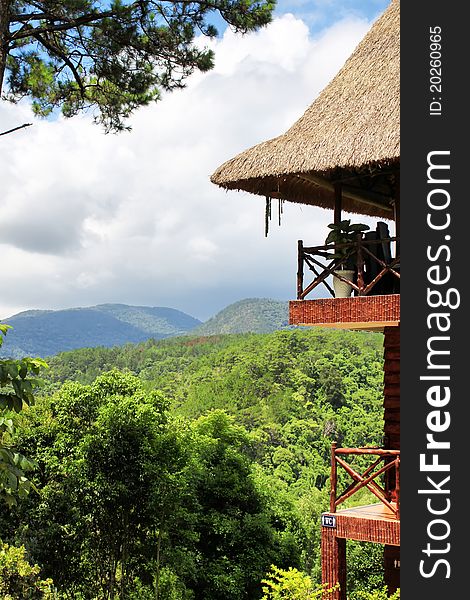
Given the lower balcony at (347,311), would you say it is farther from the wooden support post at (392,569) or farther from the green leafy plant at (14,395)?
the green leafy plant at (14,395)

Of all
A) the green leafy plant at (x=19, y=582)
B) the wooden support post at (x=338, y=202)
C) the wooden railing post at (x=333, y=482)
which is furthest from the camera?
the green leafy plant at (x=19, y=582)

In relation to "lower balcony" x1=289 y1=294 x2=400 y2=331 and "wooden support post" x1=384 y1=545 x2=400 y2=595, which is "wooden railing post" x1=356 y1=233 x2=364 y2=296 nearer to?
"lower balcony" x1=289 y1=294 x2=400 y2=331

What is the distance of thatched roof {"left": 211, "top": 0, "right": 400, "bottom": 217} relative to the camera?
5.52m

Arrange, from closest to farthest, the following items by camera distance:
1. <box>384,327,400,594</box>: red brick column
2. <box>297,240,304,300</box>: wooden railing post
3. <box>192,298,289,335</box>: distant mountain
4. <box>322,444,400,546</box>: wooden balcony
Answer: <box>322,444,400,546</box>: wooden balcony → <box>297,240,304,300</box>: wooden railing post → <box>384,327,400,594</box>: red brick column → <box>192,298,289,335</box>: distant mountain

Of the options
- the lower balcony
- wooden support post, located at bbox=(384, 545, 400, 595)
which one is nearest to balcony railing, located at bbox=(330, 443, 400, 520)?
the lower balcony

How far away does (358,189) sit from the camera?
6.75 m

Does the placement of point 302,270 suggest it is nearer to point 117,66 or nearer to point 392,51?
point 392,51

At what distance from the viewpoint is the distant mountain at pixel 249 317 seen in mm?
98500

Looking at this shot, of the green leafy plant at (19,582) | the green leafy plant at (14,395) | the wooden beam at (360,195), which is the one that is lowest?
the green leafy plant at (19,582)

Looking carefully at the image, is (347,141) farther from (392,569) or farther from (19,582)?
(19,582)

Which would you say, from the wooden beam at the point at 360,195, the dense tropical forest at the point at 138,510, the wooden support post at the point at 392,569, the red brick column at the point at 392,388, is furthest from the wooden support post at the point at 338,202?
the dense tropical forest at the point at 138,510

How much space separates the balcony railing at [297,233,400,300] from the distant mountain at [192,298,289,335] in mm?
89511

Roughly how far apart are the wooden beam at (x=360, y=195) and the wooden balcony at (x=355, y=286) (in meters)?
0.83

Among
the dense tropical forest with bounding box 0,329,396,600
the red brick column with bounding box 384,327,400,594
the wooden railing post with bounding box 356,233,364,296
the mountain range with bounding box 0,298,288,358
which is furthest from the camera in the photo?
the mountain range with bounding box 0,298,288,358
